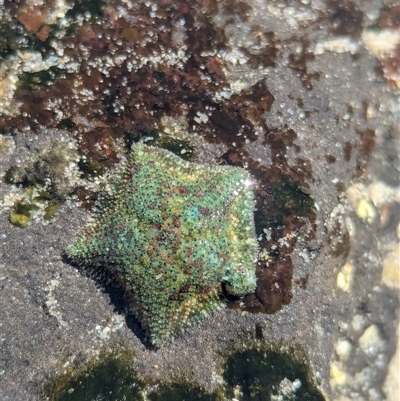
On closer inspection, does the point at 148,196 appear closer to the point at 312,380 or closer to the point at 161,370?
the point at 161,370

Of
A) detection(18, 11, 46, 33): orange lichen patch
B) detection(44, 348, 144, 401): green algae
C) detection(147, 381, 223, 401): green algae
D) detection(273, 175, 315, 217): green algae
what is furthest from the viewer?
detection(18, 11, 46, 33): orange lichen patch

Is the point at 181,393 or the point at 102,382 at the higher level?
the point at 102,382

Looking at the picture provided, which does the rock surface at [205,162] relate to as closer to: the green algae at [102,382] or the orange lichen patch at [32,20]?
the orange lichen patch at [32,20]

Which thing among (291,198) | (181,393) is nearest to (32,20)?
(291,198)

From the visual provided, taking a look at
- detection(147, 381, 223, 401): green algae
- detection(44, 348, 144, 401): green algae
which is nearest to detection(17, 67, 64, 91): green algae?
detection(44, 348, 144, 401): green algae

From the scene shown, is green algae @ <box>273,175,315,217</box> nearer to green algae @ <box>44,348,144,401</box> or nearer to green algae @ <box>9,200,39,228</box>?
green algae @ <box>44,348,144,401</box>

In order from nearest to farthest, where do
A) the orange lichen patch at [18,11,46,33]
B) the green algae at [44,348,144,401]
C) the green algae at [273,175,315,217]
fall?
the green algae at [44,348,144,401] < the green algae at [273,175,315,217] < the orange lichen patch at [18,11,46,33]

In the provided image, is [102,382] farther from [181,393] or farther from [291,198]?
[291,198]
